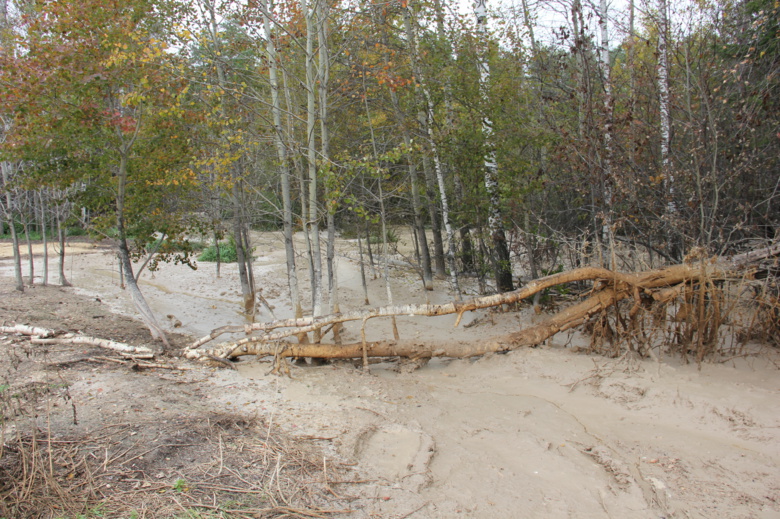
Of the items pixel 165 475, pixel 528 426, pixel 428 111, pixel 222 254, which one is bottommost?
pixel 528 426

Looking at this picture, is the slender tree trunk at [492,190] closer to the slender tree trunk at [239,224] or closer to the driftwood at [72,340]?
the slender tree trunk at [239,224]

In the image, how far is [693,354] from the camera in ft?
23.8

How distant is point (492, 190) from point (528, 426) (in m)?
6.02

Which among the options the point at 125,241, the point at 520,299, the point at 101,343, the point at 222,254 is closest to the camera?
the point at 520,299

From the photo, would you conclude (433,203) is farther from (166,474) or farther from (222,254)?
(222,254)

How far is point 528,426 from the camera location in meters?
5.62

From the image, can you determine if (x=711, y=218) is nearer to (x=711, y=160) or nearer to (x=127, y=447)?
(x=711, y=160)

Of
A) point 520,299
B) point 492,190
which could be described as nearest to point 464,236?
point 492,190

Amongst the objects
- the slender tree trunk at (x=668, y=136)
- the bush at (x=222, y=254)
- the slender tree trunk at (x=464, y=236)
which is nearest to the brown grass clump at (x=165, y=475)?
the slender tree trunk at (x=668, y=136)

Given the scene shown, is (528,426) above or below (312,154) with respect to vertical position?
below

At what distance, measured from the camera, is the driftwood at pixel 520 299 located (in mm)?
7031

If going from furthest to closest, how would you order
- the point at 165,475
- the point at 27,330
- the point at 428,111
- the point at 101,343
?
the point at 428,111 < the point at 27,330 < the point at 101,343 < the point at 165,475

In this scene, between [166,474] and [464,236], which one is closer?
[166,474]

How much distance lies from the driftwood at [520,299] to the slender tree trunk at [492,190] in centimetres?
335
